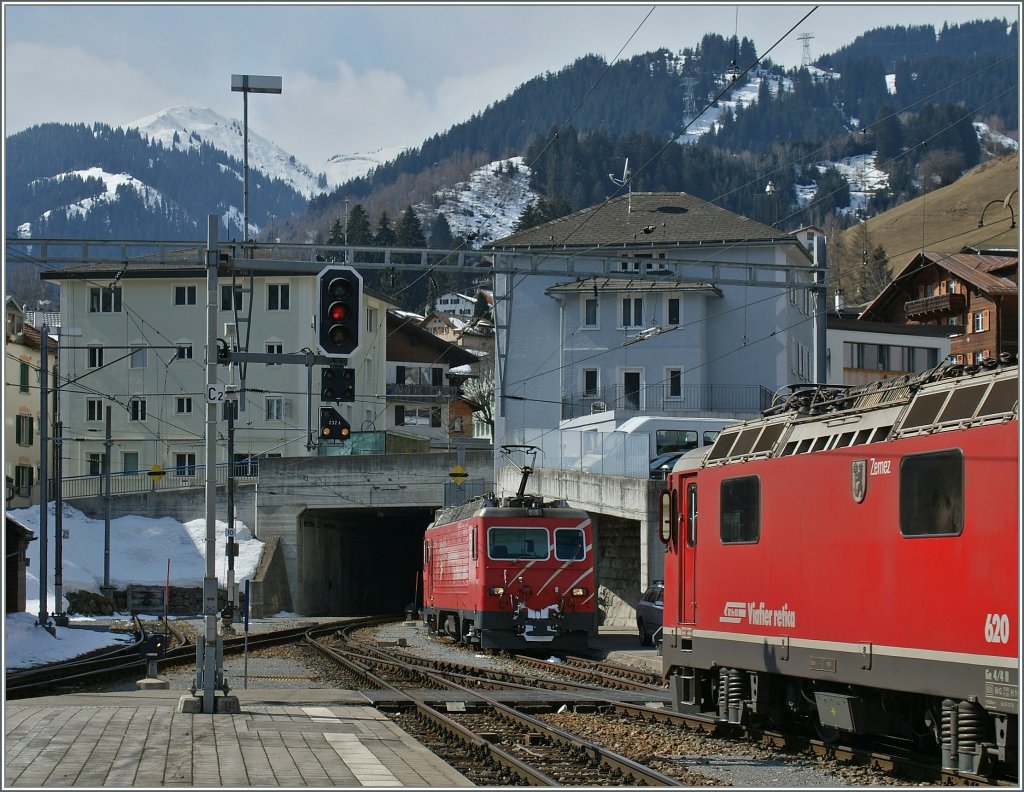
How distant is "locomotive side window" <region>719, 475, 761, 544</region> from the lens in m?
14.1

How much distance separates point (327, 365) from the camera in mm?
17453

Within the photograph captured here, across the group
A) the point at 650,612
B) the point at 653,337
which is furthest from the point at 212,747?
the point at 653,337

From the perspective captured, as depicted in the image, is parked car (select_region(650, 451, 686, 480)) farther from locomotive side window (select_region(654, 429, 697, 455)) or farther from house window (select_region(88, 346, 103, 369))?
house window (select_region(88, 346, 103, 369))

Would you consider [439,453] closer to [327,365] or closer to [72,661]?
[72,661]

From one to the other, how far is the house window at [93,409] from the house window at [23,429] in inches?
173

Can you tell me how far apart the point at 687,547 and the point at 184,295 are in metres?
56.7

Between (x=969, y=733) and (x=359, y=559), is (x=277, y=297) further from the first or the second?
(x=969, y=733)

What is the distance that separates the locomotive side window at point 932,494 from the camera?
10352 millimetres

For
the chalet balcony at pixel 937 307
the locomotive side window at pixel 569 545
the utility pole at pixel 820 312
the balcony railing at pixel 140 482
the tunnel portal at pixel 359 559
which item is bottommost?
the tunnel portal at pixel 359 559

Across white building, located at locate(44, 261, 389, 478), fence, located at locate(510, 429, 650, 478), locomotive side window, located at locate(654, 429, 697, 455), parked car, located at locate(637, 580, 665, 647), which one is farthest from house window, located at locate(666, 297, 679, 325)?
parked car, located at locate(637, 580, 665, 647)

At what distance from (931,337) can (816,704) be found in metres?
71.0

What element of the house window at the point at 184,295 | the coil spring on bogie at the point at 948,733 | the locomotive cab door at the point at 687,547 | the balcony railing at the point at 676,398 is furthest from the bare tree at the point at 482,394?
the coil spring on bogie at the point at 948,733

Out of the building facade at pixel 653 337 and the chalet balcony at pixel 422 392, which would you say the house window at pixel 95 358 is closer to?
the building facade at pixel 653 337

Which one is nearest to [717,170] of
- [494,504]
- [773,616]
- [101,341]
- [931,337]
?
[931,337]
